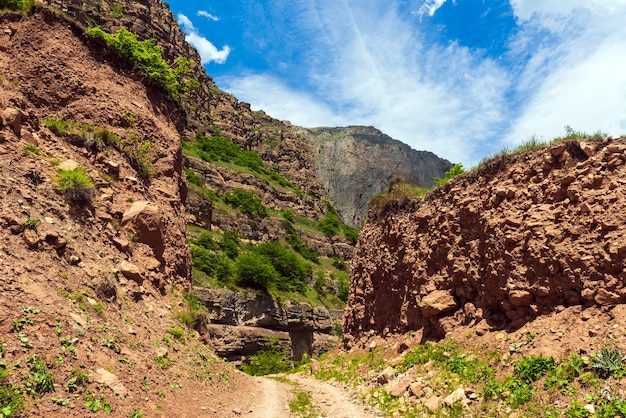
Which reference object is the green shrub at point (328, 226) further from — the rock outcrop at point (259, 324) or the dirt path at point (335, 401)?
the dirt path at point (335, 401)

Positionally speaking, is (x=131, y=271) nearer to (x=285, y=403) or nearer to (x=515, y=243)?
(x=285, y=403)

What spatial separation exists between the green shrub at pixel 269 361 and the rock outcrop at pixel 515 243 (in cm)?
1919

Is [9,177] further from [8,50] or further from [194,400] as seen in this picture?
[8,50]

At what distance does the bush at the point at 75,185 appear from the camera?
10.8 m

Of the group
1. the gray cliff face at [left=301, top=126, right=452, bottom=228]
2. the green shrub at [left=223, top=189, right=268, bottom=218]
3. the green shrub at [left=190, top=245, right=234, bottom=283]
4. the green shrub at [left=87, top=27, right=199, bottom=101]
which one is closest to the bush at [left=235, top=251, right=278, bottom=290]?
the green shrub at [left=190, top=245, right=234, bottom=283]

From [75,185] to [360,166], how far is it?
13321cm

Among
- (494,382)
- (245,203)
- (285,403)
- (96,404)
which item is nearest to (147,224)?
(285,403)

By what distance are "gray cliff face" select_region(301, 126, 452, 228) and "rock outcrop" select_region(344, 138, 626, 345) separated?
11275cm

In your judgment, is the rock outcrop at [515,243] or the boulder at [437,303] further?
the boulder at [437,303]

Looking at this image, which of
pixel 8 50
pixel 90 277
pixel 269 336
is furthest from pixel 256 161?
pixel 90 277

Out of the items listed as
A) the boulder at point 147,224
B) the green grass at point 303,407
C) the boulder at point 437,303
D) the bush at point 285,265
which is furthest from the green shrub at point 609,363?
the bush at point 285,265

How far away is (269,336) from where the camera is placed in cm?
4075

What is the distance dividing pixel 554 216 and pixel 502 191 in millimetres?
2219

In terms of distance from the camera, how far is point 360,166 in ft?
463
